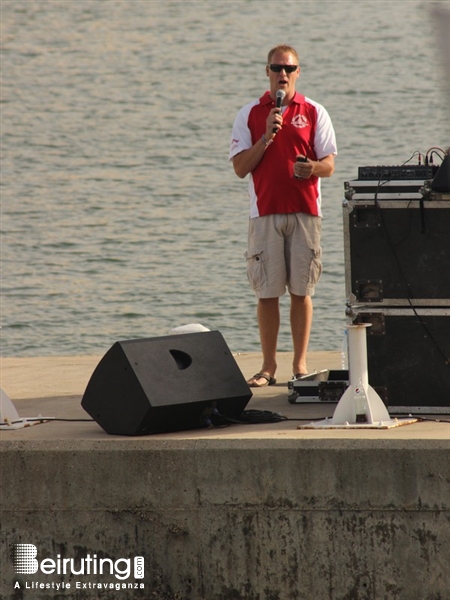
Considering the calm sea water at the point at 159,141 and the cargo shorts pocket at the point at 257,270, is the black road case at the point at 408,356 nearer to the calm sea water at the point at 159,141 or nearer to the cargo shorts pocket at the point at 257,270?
the cargo shorts pocket at the point at 257,270

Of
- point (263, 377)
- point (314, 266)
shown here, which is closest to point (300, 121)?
point (314, 266)

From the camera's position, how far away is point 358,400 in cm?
594

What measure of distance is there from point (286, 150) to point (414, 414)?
166cm

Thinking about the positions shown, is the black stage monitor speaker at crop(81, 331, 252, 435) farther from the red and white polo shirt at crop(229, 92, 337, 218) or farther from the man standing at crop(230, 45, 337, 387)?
the red and white polo shirt at crop(229, 92, 337, 218)

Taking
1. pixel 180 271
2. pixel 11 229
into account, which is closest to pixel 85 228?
pixel 11 229

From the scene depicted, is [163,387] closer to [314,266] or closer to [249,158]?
[314,266]

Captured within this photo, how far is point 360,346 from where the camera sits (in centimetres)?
596

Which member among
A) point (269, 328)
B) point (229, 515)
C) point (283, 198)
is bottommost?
point (229, 515)

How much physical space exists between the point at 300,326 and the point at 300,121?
3.62 ft

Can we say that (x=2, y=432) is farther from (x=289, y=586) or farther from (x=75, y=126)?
(x=75, y=126)

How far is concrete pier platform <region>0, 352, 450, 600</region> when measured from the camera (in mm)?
5598
